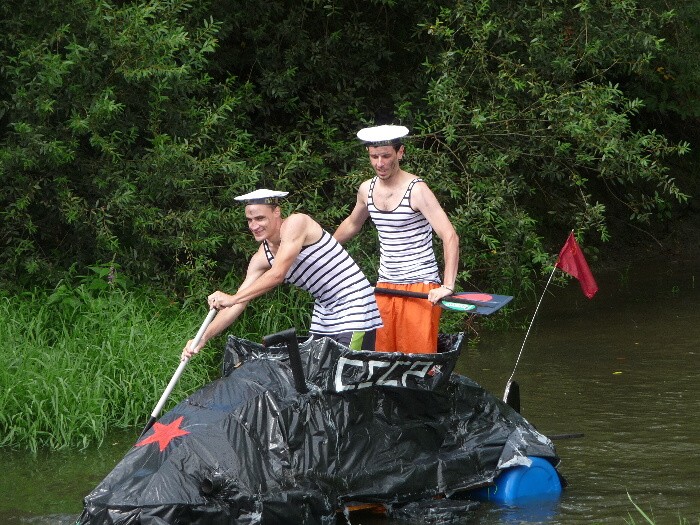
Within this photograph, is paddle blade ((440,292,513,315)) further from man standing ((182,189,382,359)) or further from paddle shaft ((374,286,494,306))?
man standing ((182,189,382,359))

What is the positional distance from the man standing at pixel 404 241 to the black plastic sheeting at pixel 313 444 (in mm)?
463

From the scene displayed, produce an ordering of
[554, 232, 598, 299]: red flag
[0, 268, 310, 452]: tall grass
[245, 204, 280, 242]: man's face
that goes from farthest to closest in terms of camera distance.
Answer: [0, 268, 310, 452]: tall grass → [554, 232, 598, 299]: red flag → [245, 204, 280, 242]: man's face

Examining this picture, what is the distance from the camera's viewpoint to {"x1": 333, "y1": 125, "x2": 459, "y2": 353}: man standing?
21.6 ft

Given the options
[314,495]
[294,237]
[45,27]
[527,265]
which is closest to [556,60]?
[527,265]

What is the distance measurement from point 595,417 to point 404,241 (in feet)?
7.05

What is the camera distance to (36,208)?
10.0m

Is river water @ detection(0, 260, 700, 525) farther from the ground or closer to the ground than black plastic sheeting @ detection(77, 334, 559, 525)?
closer to the ground

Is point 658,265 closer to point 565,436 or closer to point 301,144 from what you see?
point 301,144

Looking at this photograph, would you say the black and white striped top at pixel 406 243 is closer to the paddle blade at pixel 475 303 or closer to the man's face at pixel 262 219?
the paddle blade at pixel 475 303

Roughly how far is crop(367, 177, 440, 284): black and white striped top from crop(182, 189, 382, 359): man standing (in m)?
0.51

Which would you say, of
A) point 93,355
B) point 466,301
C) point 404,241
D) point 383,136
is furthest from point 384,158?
point 93,355

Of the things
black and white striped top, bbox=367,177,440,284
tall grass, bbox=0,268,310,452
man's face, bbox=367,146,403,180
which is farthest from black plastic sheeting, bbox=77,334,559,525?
tall grass, bbox=0,268,310,452

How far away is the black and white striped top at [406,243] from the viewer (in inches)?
264

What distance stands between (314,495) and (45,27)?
215 inches
